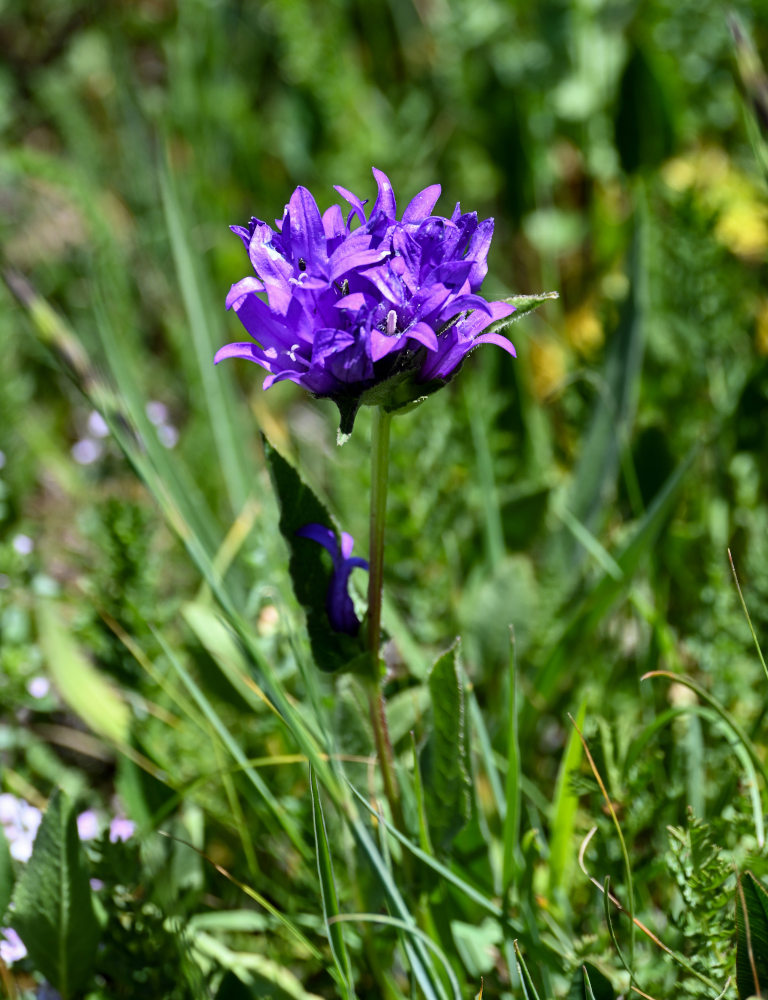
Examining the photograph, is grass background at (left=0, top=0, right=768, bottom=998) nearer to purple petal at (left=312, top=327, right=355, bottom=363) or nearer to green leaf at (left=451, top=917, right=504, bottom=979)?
green leaf at (left=451, top=917, right=504, bottom=979)

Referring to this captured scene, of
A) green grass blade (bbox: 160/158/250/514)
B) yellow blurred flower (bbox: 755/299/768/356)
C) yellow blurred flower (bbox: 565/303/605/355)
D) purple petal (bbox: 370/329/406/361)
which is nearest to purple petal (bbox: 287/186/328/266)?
purple petal (bbox: 370/329/406/361)

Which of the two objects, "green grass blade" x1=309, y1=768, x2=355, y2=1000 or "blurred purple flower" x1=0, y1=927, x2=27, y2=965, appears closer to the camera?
"green grass blade" x1=309, y1=768, x2=355, y2=1000

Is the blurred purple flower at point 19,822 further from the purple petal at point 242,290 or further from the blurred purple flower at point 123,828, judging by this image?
the purple petal at point 242,290

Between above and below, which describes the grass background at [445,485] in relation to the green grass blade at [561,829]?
above

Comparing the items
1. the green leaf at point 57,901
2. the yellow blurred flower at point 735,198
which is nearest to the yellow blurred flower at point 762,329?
the yellow blurred flower at point 735,198

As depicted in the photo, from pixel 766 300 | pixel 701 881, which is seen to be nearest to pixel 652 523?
Answer: pixel 701 881

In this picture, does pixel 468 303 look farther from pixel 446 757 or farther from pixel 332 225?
pixel 446 757
